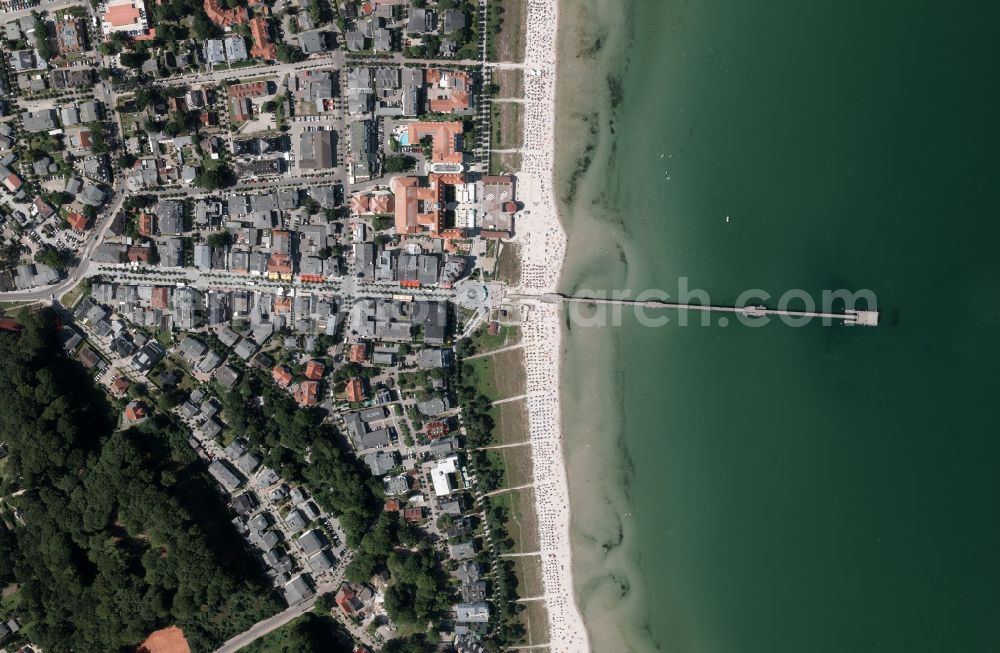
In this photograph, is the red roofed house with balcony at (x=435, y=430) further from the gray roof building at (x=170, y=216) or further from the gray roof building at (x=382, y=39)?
the gray roof building at (x=382, y=39)

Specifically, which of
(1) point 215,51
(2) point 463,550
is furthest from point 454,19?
(2) point 463,550

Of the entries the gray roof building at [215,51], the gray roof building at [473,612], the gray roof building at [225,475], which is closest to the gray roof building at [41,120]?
the gray roof building at [215,51]

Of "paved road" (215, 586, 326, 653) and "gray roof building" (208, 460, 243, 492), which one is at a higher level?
"gray roof building" (208, 460, 243, 492)

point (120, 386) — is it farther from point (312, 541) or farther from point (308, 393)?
point (312, 541)

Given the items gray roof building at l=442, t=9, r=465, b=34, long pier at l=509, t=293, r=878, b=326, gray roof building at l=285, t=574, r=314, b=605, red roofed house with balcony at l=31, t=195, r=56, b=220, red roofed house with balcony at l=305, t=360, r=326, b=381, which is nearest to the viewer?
long pier at l=509, t=293, r=878, b=326

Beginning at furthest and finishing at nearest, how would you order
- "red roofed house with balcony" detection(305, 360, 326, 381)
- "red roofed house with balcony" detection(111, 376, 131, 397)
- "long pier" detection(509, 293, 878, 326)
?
1. "red roofed house with balcony" detection(111, 376, 131, 397)
2. "red roofed house with balcony" detection(305, 360, 326, 381)
3. "long pier" detection(509, 293, 878, 326)

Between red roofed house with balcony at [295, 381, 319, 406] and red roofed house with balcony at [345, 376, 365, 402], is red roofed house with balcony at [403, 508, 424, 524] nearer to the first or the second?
red roofed house with balcony at [345, 376, 365, 402]

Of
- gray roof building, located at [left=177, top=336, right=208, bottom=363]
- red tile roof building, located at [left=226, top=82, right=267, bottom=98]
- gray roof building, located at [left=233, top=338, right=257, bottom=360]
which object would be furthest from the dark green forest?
red tile roof building, located at [left=226, top=82, right=267, bottom=98]
